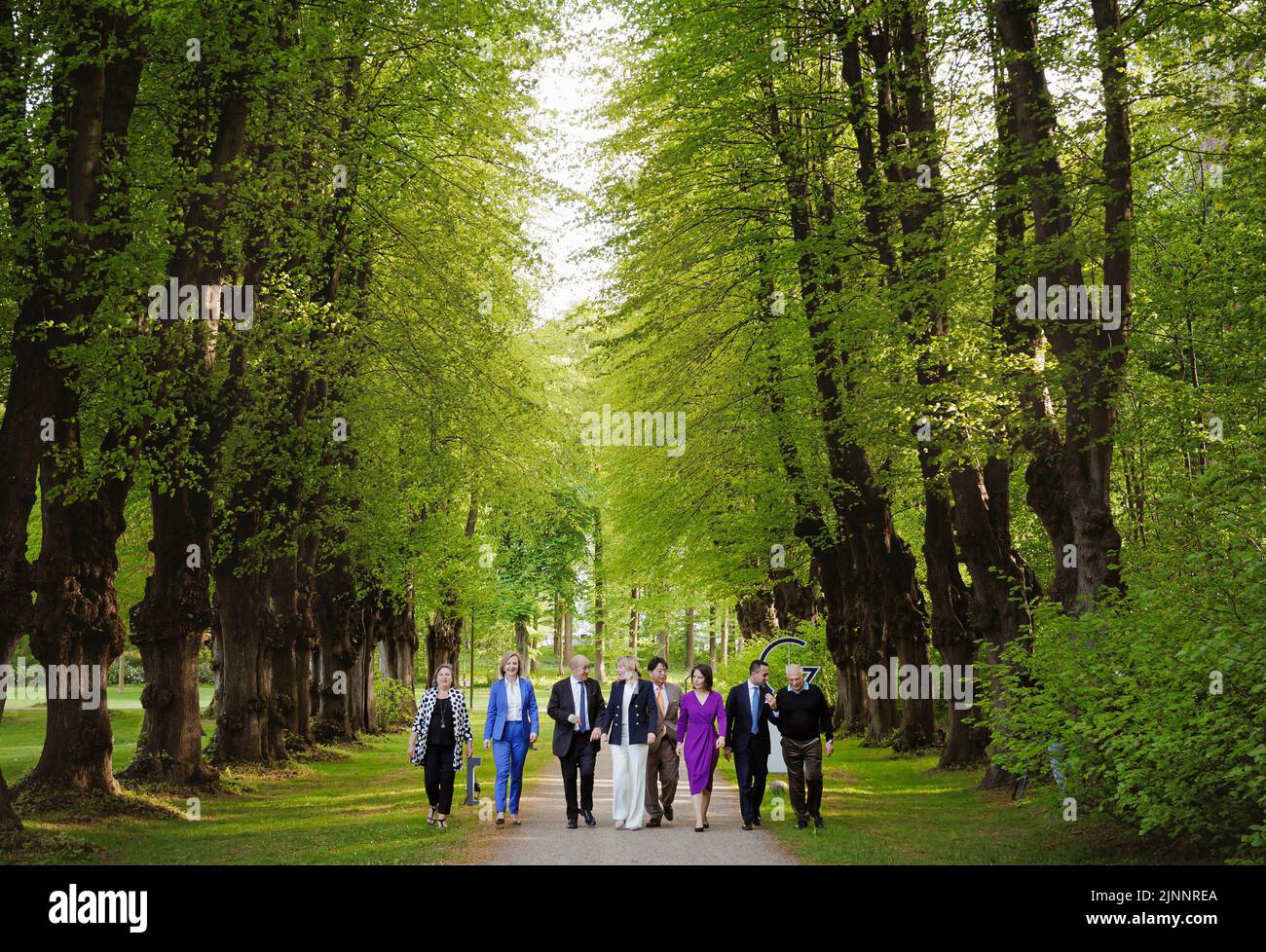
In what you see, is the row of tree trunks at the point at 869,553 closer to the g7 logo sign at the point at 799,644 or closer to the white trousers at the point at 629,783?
the g7 logo sign at the point at 799,644

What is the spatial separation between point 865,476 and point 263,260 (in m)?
12.9

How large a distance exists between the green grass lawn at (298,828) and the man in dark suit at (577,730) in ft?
4.33

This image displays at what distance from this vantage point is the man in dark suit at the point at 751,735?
48.9ft

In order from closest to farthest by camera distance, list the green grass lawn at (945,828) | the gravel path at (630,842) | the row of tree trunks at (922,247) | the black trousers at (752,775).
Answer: the gravel path at (630,842) < the green grass lawn at (945,828) < the black trousers at (752,775) < the row of tree trunks at (922,247)

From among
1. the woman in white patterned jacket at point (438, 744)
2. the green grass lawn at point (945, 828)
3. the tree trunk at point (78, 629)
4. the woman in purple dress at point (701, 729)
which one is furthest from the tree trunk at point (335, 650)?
the woman in purple dress at point (701, 729)

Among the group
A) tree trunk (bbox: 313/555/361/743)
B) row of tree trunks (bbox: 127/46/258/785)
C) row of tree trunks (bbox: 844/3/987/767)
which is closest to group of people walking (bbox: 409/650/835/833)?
row of tree trunks (bbox: 844/3/987/767)

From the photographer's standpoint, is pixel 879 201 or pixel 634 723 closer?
pixel 634 723

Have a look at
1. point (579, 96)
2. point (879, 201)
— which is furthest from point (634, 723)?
point (579, 96)

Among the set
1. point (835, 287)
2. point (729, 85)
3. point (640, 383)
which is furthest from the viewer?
point (640, 383)

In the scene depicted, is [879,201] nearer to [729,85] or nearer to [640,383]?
[729,85]

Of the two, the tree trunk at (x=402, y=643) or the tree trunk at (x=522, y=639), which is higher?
the tree trunk at (x=402, y=643)

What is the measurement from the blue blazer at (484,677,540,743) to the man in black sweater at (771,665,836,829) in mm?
3162

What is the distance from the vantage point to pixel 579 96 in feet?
97.8

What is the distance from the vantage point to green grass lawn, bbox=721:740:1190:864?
11.9m
